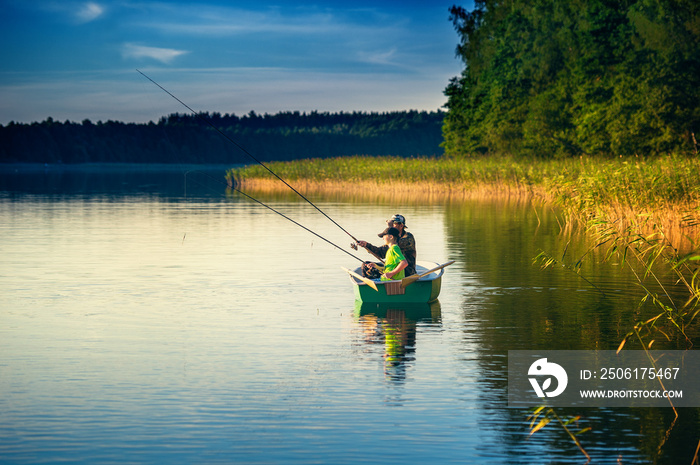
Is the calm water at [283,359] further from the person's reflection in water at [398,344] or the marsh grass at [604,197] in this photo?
the marsh grass at [604,197]

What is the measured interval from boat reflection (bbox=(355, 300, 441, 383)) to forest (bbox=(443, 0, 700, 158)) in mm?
37819

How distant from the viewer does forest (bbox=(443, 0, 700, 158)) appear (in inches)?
2064

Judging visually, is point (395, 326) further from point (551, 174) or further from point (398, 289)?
point (551, 174)

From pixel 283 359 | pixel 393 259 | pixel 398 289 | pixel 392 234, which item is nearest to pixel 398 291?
pixel 398 289

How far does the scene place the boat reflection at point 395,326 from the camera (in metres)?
10.6

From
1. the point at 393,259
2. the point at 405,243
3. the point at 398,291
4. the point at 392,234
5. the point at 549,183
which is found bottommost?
the point at 398,291

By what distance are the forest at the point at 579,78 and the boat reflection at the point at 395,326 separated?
3782 centimetres

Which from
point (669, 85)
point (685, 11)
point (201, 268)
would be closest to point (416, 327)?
point (201, 268)

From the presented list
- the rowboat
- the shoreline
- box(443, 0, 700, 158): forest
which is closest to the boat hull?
the rowboat

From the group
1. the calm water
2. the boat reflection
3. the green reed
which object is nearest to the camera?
the calm water

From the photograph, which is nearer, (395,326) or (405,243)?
(395,326)

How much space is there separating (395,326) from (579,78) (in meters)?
49.3

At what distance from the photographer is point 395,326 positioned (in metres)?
13.1

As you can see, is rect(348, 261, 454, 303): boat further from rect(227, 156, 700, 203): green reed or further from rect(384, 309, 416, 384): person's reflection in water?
rect(227, 156, 700, 203): green reed
